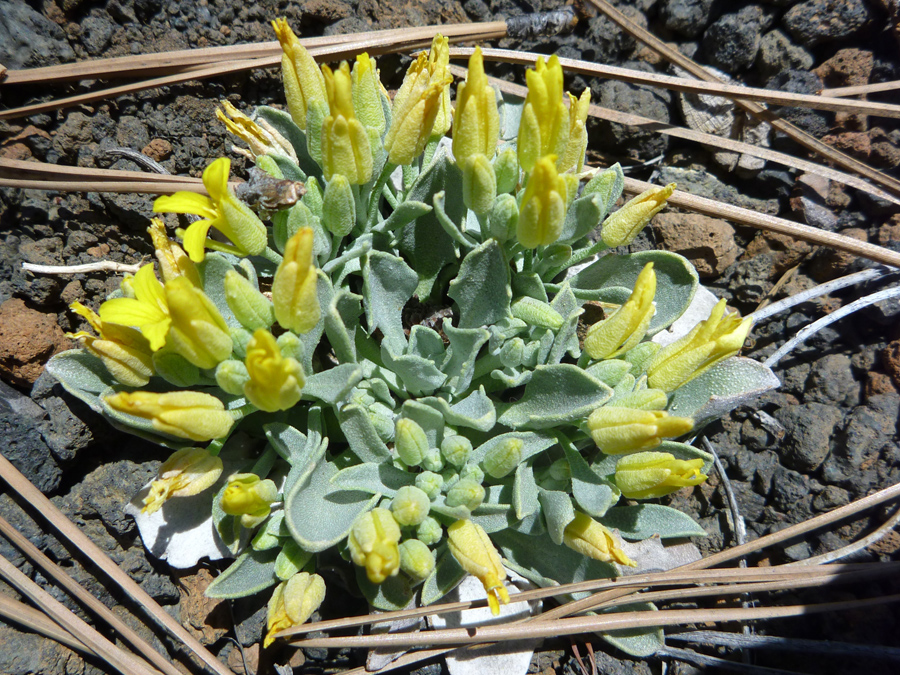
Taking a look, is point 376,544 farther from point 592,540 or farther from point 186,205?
point 186,205

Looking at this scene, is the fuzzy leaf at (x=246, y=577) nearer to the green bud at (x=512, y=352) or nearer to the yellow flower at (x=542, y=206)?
the green bud at (x=512, y=352)

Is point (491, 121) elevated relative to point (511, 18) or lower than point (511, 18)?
lower

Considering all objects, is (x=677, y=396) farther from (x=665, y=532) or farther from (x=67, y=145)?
(x=67, y=145)

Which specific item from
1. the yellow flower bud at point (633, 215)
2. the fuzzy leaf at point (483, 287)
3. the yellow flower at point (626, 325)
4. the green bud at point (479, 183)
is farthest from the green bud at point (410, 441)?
the yellow flower bud at point (633, 215)

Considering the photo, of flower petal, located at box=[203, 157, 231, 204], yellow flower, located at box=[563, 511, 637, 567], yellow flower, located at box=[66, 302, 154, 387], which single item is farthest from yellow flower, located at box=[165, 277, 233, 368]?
yellow flower, located at box=[563, 511, 637, 567]

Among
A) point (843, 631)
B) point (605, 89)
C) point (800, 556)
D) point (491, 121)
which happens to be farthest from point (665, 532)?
point (605, 89)
